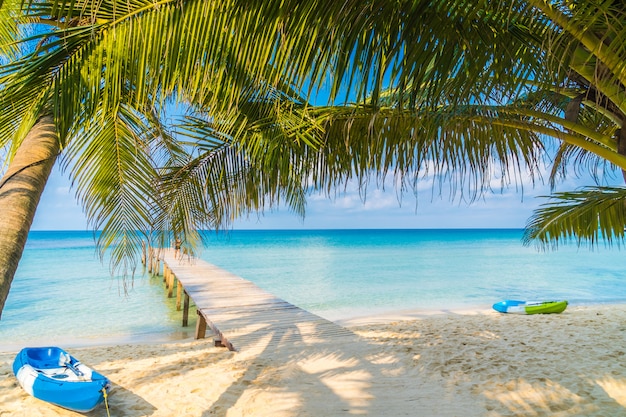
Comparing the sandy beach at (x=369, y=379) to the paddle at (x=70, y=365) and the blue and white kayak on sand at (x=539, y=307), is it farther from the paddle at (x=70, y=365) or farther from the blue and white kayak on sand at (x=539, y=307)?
the blue and white kayak on sand at (x=539, y=307)

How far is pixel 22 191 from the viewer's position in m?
2.00

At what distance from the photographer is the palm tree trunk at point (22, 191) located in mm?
1806

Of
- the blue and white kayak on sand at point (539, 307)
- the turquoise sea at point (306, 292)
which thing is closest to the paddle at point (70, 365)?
the turquoise sea at point (306, 292)

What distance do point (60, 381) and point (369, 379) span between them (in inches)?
115

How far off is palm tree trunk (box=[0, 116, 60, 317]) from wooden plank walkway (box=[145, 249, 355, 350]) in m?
2.46

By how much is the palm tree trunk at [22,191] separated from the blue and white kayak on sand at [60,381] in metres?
2.52

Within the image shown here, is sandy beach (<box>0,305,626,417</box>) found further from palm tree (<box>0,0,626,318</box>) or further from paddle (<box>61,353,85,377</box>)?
palm tree (<box>0,0,626,318</box>)

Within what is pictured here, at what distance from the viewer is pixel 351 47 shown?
154 centimetres

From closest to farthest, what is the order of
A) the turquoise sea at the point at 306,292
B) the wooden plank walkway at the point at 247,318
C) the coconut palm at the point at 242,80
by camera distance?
the coconut palm at the point at 242,80, the wooden plank walkway at the point at 247,318, the turquoise sea at the point at 306,292

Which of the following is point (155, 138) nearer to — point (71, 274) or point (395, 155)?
point (395, 155)

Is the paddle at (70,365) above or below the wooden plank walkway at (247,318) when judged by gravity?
above

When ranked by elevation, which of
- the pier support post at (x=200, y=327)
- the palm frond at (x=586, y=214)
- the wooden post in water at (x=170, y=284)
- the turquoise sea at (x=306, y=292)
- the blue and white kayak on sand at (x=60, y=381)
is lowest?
the turquoise sea at (x=306, y=292)

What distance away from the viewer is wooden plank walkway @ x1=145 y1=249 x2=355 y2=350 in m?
5.88

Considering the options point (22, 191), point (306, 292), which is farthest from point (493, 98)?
point (306, 292)
